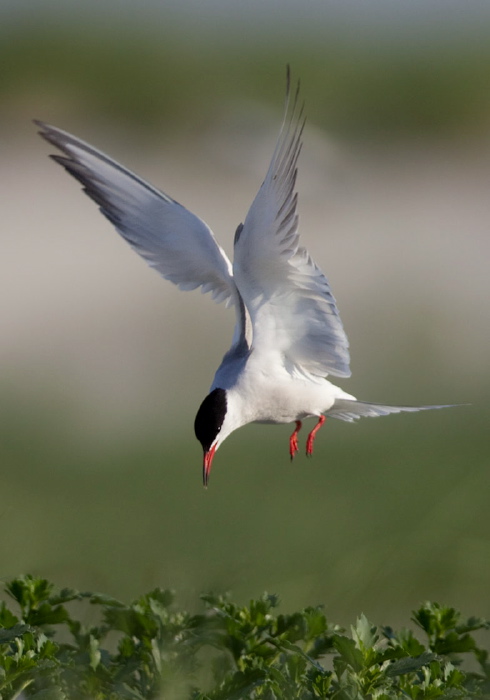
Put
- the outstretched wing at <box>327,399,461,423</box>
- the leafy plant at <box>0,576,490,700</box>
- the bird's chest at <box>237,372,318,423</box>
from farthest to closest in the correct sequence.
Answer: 1. the outstretched wing at <box>327,399,461,423</box>
2. the bird's chest at <box>237,372,318,423</box>
3. the leafy plant at <box>0,576,490,700</box>

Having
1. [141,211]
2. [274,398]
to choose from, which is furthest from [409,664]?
[141,211]

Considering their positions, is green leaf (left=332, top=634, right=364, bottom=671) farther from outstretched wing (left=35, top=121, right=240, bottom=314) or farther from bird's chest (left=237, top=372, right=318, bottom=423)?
outstretched wing (left=35, top=121, right=240, bottom=314)

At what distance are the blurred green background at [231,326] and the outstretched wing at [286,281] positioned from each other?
40 cm

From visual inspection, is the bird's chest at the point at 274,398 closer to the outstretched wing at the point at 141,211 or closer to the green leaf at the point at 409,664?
the outstretched wing at the point at 141,211

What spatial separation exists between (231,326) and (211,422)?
9.79 ft

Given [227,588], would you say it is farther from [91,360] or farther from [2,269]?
[2,269]

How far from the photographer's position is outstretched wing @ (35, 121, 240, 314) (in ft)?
9.32

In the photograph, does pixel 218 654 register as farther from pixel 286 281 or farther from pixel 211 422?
pixel 286 281

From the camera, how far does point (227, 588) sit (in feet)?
5.31

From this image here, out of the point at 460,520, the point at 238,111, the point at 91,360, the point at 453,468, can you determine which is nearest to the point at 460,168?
the point at 238,111

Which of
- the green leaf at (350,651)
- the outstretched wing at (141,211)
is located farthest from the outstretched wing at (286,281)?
the green leaf at (350,651)

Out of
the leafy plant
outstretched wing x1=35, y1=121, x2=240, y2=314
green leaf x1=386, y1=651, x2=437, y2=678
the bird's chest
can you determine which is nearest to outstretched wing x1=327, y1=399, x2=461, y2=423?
the bird's chest

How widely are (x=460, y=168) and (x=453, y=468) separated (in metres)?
4.54

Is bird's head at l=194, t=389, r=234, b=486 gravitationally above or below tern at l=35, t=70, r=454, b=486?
below
